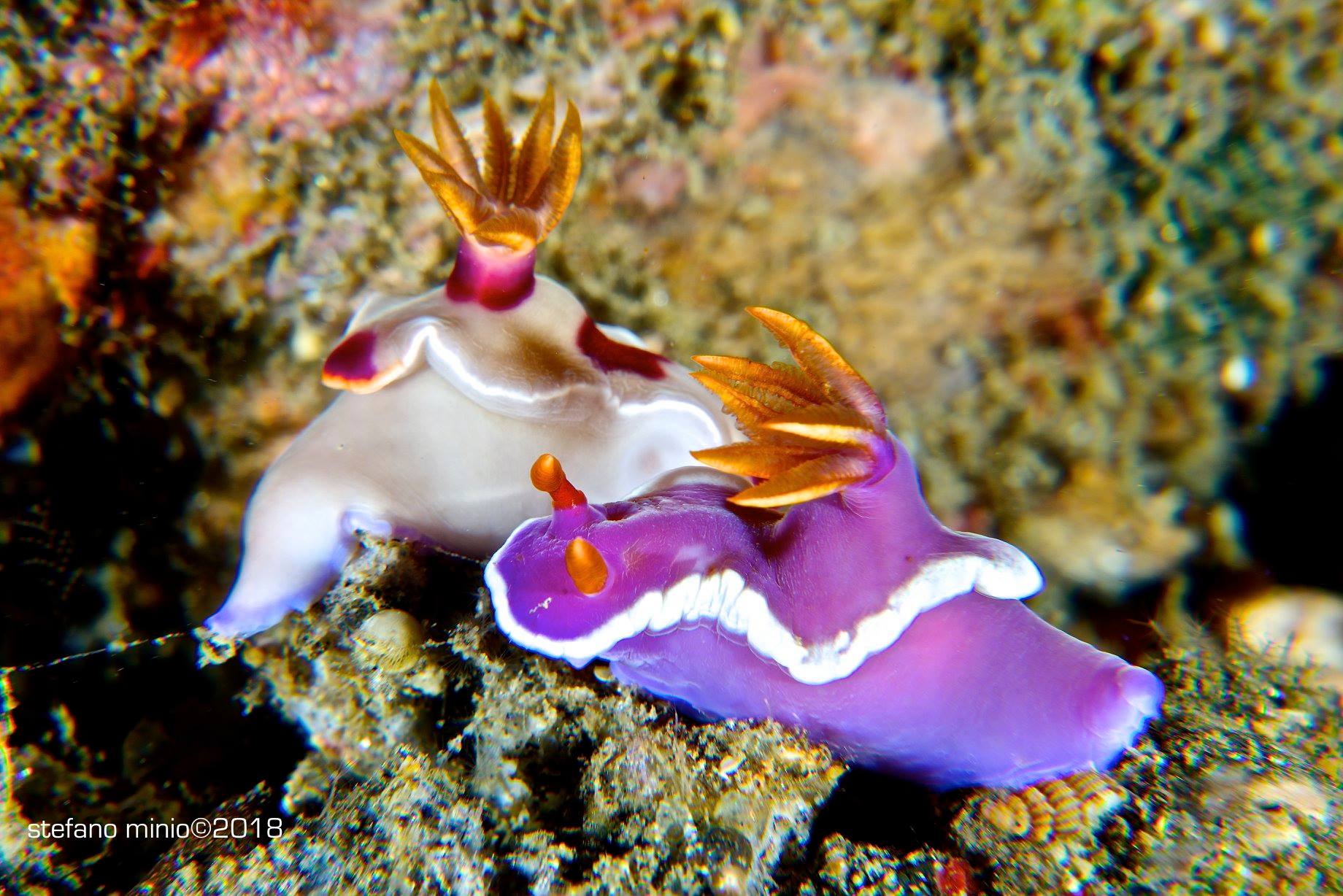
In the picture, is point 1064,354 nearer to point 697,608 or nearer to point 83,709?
point 697,608

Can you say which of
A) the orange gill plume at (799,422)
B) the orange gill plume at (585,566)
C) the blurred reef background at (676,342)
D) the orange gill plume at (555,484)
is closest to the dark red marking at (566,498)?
the orange gill plume at (555,484)

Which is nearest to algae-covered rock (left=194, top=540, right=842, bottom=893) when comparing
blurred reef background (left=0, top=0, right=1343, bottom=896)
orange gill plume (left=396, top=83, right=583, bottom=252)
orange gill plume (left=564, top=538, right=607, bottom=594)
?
blurred reef background (left=0, top=0, right=1343, bottom=896)

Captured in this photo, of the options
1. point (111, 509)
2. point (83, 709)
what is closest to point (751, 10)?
point (111, 509)

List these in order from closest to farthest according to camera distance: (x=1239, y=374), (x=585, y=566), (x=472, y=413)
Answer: (x=585, y=566)
(x=472, y=413)
(x=1239, y=374)

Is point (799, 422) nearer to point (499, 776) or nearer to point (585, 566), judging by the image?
point (585, 566)

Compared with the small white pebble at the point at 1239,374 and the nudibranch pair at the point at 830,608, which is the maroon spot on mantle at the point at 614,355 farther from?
the small white pebble at the point at 1239,374

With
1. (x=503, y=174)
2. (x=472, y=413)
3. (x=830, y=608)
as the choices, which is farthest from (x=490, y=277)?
(x=830, y=608)
